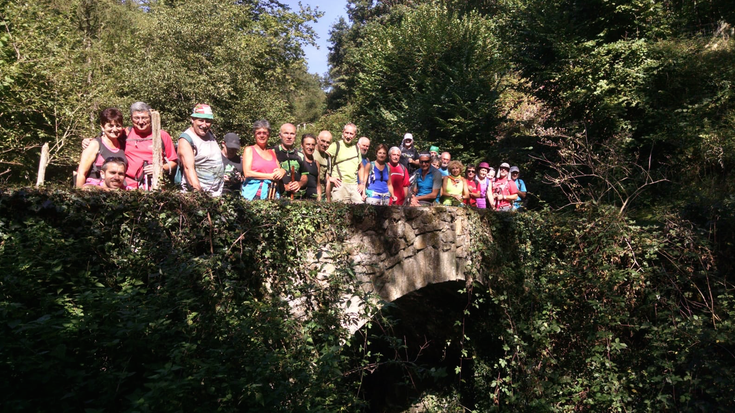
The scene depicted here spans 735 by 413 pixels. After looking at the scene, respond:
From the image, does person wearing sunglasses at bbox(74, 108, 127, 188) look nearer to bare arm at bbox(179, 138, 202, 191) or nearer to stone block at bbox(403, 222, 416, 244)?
bare arm at bbox(179, 138, 202, 191)

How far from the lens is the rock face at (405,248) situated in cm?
594

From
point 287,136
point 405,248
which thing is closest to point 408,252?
point 405,248

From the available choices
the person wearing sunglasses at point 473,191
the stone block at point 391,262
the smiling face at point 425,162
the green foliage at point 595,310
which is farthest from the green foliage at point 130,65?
the green foliage at point 595,310

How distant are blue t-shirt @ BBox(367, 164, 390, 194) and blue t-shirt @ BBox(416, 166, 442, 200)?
0.85 m

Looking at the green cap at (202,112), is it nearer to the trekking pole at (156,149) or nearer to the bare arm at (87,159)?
the trekking pole at (156,149)

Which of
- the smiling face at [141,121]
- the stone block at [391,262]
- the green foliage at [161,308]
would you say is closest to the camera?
the green foliage at [161,308]

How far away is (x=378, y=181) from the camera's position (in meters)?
7.41

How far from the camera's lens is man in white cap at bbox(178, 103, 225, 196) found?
16.2ft

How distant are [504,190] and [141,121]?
20.9ft

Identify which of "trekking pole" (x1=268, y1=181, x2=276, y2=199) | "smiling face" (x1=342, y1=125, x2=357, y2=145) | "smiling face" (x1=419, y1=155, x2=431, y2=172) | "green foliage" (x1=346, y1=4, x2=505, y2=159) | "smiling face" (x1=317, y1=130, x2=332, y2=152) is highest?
"green foliage" (x1=346, y1=4, x2=505, y2=159)

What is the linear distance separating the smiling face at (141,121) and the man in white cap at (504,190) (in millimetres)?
6141

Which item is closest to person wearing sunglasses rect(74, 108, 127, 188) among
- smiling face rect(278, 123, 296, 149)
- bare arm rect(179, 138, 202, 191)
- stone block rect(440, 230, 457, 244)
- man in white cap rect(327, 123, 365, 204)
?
bare arm rect(179, 138, 202, 191)

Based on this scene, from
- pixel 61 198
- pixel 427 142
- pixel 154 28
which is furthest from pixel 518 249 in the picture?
pixel 154 28

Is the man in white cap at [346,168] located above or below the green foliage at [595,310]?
above
